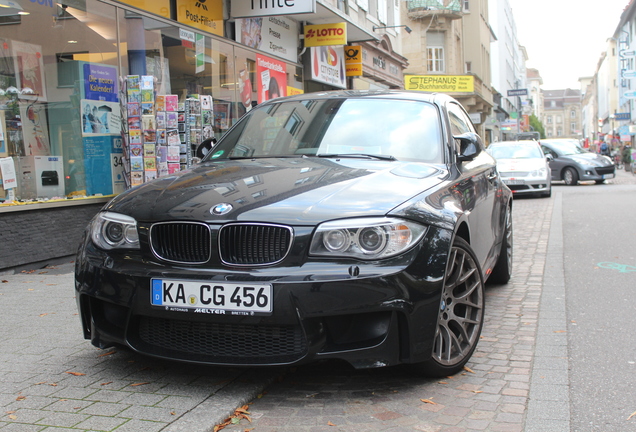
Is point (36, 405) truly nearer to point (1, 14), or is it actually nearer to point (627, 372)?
point (627, 372)

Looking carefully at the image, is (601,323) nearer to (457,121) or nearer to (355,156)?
(457,121)

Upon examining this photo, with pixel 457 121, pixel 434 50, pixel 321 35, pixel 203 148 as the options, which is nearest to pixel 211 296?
pixel 203 148

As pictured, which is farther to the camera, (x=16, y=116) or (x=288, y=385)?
(x=16, y=116)

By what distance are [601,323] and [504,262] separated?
145cm

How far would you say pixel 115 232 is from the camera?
11.6ft

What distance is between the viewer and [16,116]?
7.81 m

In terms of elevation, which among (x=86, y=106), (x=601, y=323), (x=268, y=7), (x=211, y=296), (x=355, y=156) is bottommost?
(x=601, y=323)

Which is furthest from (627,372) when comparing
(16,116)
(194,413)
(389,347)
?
(16,116)

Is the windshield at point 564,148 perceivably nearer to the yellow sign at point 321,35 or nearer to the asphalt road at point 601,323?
the yellow sign at point 321,35

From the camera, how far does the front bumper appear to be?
310 cm

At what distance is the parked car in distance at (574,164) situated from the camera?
22781mm

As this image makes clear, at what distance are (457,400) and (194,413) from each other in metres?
1.27

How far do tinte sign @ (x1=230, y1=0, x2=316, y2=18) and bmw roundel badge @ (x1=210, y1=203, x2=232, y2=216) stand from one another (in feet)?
30.5

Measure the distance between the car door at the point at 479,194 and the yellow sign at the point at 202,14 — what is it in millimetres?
6439
